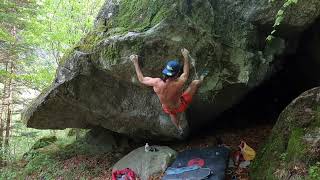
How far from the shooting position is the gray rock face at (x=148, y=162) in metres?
8.62

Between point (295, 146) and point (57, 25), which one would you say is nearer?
point (295, 146)

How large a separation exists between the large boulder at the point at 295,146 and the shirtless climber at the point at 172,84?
6.08 ft

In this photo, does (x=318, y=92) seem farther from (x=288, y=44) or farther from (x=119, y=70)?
(x=119, y=70)

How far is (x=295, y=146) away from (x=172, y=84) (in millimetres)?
2468

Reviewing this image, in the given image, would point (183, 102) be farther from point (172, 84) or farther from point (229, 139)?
point (229, 139)

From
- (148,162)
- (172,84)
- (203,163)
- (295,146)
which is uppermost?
(172,84)

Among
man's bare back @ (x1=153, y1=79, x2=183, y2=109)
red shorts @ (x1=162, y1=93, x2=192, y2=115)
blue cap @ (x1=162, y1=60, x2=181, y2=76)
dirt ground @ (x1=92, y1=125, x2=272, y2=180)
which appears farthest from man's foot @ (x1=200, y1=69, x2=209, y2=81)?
dirt ground @ (x1=92, y1=125, x2=272, y2=180)

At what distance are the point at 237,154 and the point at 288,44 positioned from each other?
10.2 ft

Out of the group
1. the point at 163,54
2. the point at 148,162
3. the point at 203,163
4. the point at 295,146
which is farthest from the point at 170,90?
the point at 148,162

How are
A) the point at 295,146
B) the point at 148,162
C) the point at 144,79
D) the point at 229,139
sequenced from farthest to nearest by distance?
the point at 229,139 → the point at 148,162 → the point at 144,79 → the point at 295,146

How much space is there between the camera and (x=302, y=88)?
10.5 metres

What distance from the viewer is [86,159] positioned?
11.1 metres

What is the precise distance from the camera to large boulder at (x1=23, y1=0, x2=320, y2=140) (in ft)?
25.2

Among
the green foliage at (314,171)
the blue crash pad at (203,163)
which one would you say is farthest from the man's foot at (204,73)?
the green foliage at (314,171)
